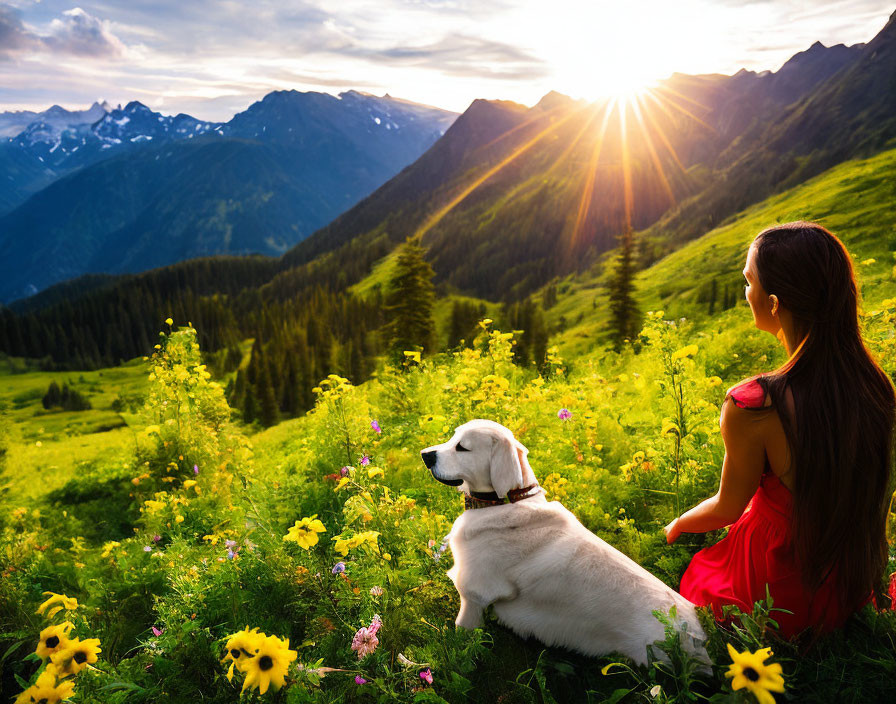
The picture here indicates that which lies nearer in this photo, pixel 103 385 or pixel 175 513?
pixel 175 513

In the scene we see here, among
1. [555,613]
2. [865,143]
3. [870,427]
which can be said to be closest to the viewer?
[870,427]

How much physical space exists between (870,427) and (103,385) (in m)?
120

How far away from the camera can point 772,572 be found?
2.77 metres

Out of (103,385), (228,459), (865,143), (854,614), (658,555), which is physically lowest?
(103,385)

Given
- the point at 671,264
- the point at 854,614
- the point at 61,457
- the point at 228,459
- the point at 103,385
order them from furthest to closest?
the point at 103,385 < the point at 671,264 < the point at 61,457 < the point at 228,459 < the point at 854,614

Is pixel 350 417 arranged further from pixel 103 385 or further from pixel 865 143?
pixel 865 143

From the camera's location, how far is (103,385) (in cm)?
9775

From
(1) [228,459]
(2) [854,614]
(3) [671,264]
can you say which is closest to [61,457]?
(1) [228,459]

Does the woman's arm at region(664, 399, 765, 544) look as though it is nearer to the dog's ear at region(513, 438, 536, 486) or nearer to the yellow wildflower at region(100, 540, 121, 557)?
the dog's ear at region(513, 438, 536, 486)

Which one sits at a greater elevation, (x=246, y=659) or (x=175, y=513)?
(x=246, y=659)

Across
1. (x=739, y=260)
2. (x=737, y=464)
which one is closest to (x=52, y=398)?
(x=739, y=260)

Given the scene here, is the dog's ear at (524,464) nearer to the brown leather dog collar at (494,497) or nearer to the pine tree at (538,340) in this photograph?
the brown leather dog collar at (494,497)

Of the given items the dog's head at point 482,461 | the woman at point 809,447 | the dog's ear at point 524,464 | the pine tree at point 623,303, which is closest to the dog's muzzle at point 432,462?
the dog's head at point 482,461

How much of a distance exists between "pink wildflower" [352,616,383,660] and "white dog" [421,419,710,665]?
653 millimetres
